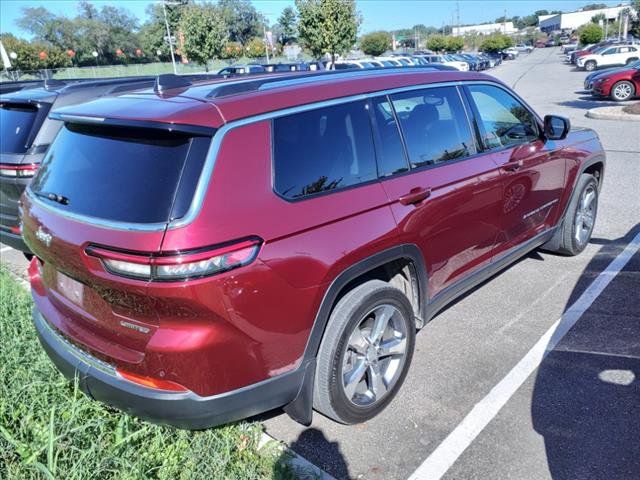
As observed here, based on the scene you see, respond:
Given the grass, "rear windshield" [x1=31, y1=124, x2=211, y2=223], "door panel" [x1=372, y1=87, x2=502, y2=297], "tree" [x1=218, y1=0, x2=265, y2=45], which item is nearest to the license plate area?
"rear windshield" [x1=31, y1=124, x2=211, y2=223]

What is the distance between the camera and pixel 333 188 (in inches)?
104

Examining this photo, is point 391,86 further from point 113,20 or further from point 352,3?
point 113,20

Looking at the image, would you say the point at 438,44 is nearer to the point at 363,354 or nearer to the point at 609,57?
the point at 609,57

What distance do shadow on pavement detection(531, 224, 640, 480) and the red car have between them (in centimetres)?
1589

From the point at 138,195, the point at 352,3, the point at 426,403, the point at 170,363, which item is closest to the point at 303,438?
the point at 426,403

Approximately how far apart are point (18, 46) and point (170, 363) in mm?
70695

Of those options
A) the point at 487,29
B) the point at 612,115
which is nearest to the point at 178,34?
the point at 612,115

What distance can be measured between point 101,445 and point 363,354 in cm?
144

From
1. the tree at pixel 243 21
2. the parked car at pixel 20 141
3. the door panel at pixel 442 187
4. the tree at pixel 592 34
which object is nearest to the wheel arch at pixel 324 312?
the door panel at pixel 442 187

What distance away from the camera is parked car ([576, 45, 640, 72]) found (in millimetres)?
32969

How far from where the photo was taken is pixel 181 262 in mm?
2105

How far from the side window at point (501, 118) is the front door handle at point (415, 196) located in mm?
975

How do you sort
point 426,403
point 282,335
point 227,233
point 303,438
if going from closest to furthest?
point 227,233, point 282,335, point 303,438, point 426,403

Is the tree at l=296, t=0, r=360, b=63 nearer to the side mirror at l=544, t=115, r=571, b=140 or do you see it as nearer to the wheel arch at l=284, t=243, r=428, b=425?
the side mirror at l=544, t=115, r=571, b=140
